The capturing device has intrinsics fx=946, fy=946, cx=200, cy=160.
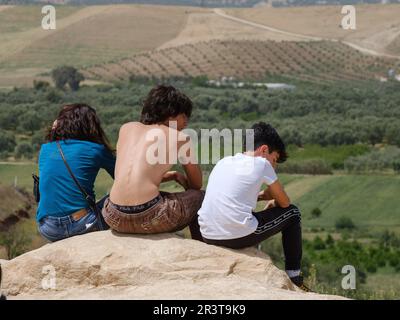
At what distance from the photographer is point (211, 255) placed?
6062mm

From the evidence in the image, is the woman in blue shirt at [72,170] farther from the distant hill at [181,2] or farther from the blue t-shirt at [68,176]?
the distant hill at [181,2]

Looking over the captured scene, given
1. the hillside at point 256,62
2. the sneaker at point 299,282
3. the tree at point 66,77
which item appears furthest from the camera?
the hillside at point 256,62

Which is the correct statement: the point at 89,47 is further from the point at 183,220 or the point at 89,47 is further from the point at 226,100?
the point at 183,220

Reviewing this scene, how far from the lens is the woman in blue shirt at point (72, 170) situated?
6.35 metres

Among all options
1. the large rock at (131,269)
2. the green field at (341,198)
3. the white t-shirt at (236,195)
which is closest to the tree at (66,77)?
the green field at (341,198)

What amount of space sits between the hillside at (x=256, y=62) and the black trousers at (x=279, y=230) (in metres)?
95.6

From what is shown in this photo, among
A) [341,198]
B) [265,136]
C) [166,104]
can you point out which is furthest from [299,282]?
[341,198]

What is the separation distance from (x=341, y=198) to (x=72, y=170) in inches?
1849

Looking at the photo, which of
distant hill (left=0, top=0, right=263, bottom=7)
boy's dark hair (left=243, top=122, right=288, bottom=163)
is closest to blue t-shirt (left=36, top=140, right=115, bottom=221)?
boy's dark hair (left=243, top=122, right=288, bottom=163)

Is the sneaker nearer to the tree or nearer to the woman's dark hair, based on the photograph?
the woman's dark hair

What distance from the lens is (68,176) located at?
6.34 m

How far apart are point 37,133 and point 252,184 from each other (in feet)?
196

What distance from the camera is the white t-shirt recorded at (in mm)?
5980

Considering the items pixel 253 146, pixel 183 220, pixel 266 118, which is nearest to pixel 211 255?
pixel 183 220
